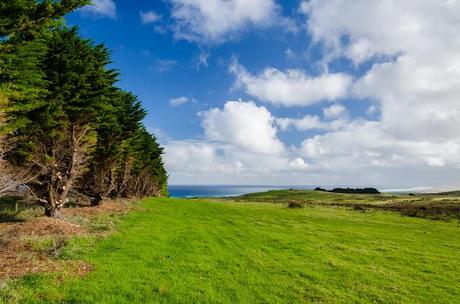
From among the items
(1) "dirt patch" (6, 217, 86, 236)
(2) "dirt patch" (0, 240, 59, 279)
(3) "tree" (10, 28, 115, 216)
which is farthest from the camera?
(3) "tree" (10, 28, 115, 216)

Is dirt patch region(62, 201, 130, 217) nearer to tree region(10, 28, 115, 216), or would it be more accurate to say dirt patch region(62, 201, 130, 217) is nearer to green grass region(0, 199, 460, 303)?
tree region(10, 28, 115, 216)

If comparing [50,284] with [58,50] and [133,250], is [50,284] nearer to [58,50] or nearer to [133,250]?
[133,250]

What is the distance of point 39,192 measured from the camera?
34344 millimetres

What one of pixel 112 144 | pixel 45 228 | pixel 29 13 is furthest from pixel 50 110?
pixel 112 144

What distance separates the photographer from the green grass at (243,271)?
15.4 metres

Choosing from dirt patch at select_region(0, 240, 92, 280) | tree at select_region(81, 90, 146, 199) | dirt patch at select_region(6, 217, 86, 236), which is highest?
tree at select_region(81, 90, 146, 199)

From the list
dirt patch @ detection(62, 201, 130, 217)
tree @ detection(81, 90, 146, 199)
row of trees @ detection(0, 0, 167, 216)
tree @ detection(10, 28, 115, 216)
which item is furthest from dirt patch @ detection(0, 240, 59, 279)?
tree @ detection(81, 90, 146, 199)

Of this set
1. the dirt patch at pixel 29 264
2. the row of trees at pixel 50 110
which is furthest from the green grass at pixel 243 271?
the row of trees at pixel 50 110

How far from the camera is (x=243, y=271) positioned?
803 inches

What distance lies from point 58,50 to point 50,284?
74.5ft

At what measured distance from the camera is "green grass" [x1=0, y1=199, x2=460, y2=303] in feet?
50.6

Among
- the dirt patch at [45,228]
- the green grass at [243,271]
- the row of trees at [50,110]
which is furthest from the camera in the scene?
the dirt patch at [45,228]

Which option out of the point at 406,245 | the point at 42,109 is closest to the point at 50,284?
the point at 42,109

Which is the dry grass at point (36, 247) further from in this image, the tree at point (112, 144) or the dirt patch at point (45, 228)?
the tree at point (112, 144)
